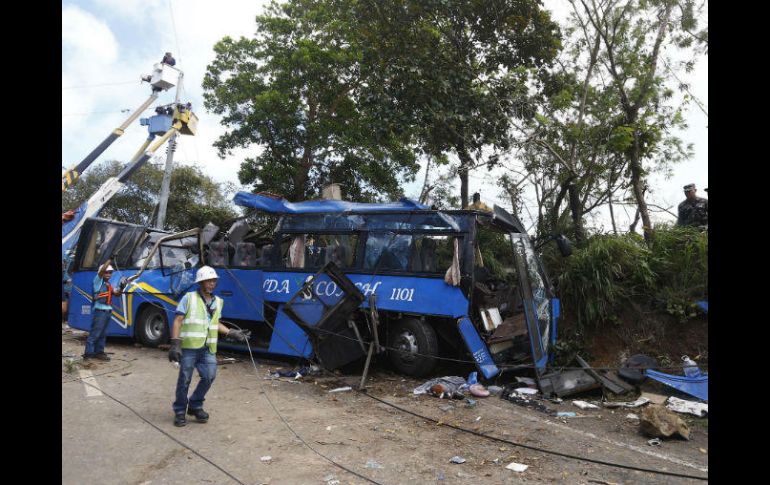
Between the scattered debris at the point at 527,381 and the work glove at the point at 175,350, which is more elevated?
the work glove at the point at 175,350

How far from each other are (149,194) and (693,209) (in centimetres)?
2287

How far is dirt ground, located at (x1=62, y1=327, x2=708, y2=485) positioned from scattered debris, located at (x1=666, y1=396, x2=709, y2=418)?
0.76ft

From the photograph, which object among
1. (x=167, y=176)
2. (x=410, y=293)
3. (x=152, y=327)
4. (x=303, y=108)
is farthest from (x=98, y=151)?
(x=410, y=293)

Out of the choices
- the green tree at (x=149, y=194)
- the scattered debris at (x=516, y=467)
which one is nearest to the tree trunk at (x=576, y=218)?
the scattered debris at (x=516, y=467)

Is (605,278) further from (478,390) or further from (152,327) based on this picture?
(152,327)

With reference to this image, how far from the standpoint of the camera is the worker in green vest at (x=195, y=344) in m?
5.23

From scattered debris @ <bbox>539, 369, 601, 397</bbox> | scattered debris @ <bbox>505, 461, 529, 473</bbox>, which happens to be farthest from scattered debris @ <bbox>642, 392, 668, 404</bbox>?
scattered debris @ <bbox>505, 461, 529, 473</bbox>

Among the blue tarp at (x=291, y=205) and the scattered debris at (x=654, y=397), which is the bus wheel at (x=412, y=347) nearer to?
the blue tarp at (x=291, y=205)

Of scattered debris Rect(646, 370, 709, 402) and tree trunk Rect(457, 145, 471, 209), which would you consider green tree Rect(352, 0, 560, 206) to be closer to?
tree trunk Rect(457, 145, 471, 209)

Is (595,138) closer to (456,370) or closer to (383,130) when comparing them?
(383,130)

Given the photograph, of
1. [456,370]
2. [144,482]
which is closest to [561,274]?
[456,370]

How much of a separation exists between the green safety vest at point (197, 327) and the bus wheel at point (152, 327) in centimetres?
452

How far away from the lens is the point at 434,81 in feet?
38.1

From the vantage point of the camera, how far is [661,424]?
16.4 ft
